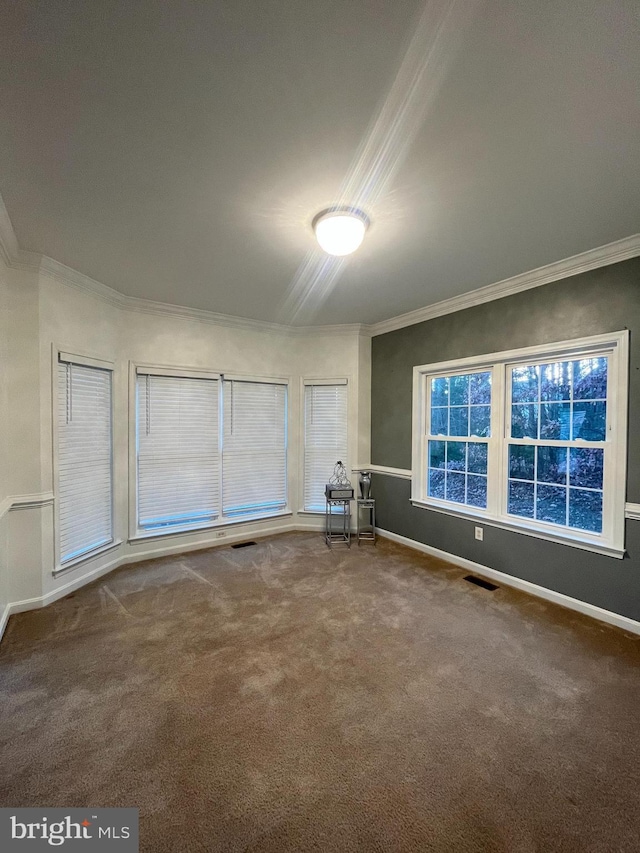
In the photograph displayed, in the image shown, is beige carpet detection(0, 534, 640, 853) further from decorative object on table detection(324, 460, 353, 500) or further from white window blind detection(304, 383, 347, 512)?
white window blind detection(304, 383, 347, 512)

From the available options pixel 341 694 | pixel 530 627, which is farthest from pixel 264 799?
pixel 530 627

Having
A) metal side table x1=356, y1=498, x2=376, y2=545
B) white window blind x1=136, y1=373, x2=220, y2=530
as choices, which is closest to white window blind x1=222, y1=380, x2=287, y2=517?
white window blind x1=136, y1=373, x2=220, y2=530

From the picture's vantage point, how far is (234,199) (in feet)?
6.84

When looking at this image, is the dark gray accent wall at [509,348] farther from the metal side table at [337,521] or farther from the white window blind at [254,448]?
the white window blind at [254,448]

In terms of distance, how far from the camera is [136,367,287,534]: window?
155 inches

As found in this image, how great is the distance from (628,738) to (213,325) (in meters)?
4.55

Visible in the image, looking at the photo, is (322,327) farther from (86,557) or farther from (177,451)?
(86,557)

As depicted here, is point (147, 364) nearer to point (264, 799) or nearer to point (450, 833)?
point (264, 799)

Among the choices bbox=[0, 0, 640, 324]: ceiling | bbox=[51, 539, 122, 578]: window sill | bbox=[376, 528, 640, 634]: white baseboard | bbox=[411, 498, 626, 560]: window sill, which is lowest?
bbox=[376, 528, 640, 634]: white baseboard

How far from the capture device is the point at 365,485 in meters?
4.67

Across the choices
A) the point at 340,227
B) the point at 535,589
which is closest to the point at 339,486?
the point at 535,589

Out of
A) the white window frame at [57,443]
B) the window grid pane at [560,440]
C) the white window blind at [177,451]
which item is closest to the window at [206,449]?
the white window blind at [177,451]

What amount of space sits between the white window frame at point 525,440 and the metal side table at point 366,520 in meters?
0.63

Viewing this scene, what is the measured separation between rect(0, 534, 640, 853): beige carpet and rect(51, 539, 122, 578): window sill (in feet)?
1.02
